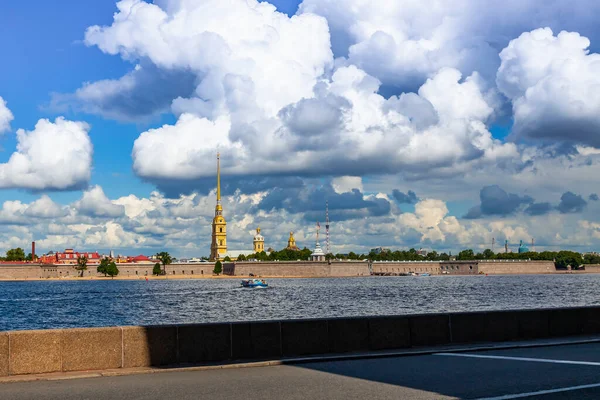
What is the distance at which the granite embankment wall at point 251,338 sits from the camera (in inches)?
596

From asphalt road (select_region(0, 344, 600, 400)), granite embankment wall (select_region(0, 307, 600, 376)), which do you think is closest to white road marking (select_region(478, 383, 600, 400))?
asphalt road (select_region(0, 344, 600, 400))

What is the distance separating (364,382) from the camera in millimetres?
14055

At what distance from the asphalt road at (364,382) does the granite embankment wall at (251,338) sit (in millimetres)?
965

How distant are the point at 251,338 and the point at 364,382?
12.9ft

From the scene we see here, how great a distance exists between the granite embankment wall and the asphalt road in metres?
0.97

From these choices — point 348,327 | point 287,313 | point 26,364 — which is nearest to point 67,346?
point 26,364

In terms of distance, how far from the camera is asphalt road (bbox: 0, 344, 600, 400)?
12.7 meters

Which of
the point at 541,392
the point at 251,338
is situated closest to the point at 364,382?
the point at 541,392

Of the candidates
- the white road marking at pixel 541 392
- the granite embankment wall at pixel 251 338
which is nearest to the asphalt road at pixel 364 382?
the white road marking at pixel 541 392

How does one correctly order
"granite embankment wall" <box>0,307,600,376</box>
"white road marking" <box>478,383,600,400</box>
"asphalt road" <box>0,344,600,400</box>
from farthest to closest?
"granite embankment wall" <box>0,307,600,376</box>
"asphalt road" <box>0,344,600,400</box>
"white road marking" <box>478,383,600,400</box>

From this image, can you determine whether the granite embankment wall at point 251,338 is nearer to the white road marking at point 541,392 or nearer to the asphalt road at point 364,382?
the asphalt road at point 364,382

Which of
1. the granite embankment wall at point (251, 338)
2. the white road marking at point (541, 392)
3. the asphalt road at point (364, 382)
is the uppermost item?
the granite embankment wall at point (251, 338)

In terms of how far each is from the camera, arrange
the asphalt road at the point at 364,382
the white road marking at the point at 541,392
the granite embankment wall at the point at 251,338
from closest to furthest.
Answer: the white road marking at the point at 541,392 → the asphalt road at the point at 364,382 → the granite embankment wall at the point at 251,338

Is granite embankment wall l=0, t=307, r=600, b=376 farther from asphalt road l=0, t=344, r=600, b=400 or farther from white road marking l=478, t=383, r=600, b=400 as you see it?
white road marking l=478, t=383, r=600, b=400
